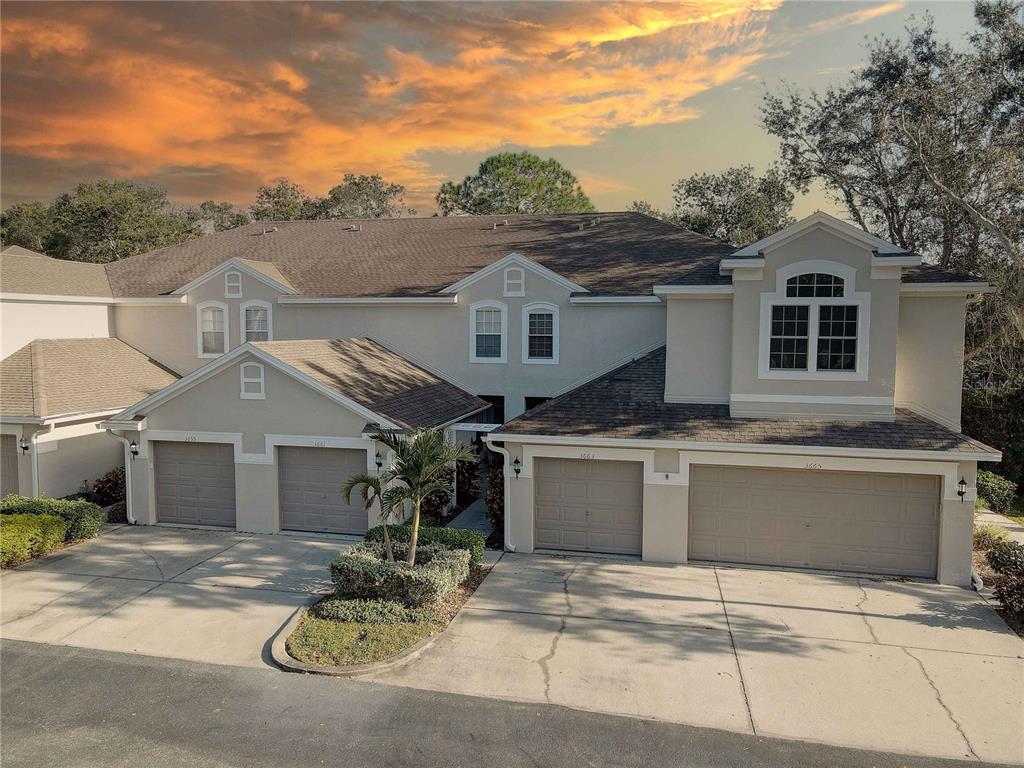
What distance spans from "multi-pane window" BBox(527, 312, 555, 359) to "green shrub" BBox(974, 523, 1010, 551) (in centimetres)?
1189

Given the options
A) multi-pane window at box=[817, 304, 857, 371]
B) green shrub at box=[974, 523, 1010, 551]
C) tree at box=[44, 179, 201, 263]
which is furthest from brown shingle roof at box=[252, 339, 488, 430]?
tree at box=[44, 179, 201, 263]

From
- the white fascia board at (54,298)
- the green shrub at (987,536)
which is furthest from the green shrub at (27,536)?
the green shrub at (987,536)

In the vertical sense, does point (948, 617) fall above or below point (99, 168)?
below

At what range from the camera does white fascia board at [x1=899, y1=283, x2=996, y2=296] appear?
Result: 14352 mm

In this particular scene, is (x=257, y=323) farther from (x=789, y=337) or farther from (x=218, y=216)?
(x=218, y=216)

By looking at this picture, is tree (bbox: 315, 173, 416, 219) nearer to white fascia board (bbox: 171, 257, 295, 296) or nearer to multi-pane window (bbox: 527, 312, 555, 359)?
white fascia board (bbox: 171, 257, 295, 296)

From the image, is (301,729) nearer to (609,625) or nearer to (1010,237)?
(609,625)

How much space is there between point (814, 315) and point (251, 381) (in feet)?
43.3

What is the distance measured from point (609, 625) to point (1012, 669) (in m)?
5.97

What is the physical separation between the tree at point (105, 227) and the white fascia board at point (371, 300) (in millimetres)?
33375

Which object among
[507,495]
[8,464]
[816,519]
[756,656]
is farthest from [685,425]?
[8,464]

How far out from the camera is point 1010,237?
24.0m

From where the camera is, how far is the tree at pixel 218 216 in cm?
6569

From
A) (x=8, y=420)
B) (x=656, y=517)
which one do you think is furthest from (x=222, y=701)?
(x=8, y=420)
